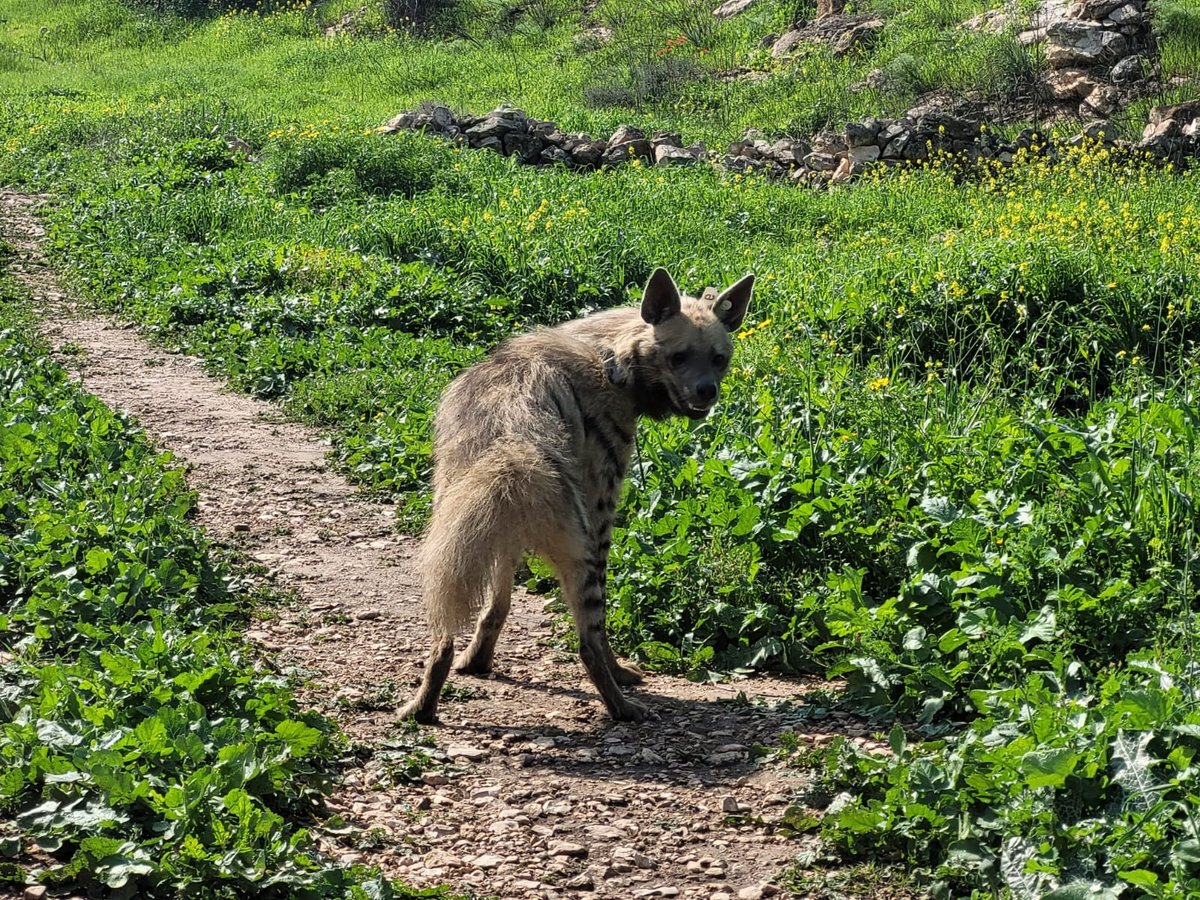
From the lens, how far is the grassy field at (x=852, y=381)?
3.82 meters

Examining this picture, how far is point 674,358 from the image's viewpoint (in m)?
5.79

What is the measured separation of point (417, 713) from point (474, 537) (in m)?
0.84

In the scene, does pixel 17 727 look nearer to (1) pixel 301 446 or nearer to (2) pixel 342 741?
(2) pixel 342 741

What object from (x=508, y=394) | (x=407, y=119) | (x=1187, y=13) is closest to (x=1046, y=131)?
(x=1187, y=13)

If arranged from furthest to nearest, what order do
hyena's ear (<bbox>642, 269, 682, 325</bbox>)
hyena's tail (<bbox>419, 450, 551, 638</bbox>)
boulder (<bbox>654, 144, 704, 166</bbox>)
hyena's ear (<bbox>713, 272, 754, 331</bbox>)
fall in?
boulder (<bbox>654, 144, 704, 166</bbox>) < hyena's ear (<bbox>713, 272, 754, 331</bbox>) < hyena's ear (<bbox>642, 269, 682, 325</bbox>) < hyena's tail (<bbox>419, 450, 551, 638</bbox>)

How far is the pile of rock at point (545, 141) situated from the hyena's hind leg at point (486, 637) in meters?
12.3

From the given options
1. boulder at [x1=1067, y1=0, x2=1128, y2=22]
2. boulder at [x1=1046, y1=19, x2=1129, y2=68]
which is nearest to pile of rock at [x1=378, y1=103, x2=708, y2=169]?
boulder at [x1=1046, y1=19, x2=1129, y2=68]

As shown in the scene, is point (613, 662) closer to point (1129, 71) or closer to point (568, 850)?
point (568, 850)

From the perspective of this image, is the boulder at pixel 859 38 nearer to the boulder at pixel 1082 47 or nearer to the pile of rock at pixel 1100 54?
the pile of rock at pixel 1100 54

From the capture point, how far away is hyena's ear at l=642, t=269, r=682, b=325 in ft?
18.7

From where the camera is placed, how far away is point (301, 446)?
8.63 meters

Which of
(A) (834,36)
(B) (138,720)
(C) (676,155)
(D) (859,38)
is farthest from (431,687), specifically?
(A) (834,36)

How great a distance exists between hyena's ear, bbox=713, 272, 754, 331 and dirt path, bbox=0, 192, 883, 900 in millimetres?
1729

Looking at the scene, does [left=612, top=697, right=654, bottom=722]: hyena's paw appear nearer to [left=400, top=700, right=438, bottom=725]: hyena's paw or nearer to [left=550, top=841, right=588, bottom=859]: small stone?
[left=400, top=700, right=438, bottom=725]: hyena's paw
